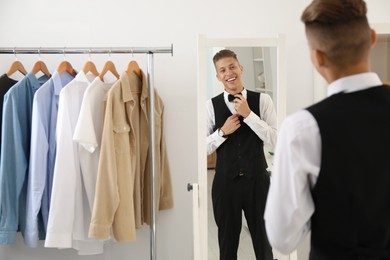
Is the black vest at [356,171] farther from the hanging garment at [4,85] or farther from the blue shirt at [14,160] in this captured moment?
the hanging garment at [4,85]

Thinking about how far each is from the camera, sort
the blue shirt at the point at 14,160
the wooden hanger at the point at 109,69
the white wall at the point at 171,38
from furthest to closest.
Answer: the white wall at the point at 171,38 → the wooden hanger at the point at 109,69 → the blue shirt at the point at 14,160

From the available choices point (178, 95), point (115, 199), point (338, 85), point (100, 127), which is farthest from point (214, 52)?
point (338, 85)

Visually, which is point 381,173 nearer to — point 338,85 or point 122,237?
point 338,85

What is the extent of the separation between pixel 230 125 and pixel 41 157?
1008 millimetres

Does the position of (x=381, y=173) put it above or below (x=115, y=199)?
above

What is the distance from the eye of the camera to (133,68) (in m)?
2.47

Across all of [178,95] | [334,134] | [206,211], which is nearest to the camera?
[334,134]

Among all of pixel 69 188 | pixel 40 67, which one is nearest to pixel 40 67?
pixel 40 67

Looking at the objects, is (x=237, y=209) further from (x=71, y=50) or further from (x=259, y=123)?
(x=71, y=50)

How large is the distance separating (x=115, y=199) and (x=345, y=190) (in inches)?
55.7

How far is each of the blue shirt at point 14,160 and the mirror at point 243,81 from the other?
92 centimetres

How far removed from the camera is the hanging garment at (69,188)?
222cm

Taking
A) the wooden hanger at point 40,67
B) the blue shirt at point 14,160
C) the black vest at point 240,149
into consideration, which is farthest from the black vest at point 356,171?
the wooden hanger at point 40,67

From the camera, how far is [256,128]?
2389 millimetres
